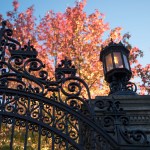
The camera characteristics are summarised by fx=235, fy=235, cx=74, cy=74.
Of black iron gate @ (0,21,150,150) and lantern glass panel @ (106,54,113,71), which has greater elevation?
lantern glass panel @ (106,54,113,71)

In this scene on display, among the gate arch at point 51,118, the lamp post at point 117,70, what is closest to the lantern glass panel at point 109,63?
the lamp post at point 117,70

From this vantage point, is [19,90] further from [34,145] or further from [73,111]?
[34,145]

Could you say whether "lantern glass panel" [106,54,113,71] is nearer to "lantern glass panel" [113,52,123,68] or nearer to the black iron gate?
"lantern glass panel" [113,52,123,68]

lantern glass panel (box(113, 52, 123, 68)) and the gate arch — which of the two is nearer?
the gate arch

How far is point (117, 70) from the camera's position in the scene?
5926 millimetres

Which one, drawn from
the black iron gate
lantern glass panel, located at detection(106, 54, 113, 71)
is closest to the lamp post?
lantern glass panel, located at detection(106, 54, 113, 71)

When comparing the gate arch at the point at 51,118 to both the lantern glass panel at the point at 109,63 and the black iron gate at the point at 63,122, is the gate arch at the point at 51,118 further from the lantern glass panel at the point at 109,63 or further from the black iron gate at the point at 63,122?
the lantern glass panel at the point at 109,63

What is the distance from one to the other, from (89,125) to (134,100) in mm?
1488

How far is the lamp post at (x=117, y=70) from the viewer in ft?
19.2

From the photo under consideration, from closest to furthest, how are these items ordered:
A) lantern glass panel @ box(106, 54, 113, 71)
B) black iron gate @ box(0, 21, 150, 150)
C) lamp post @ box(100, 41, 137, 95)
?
black iron gate @ box(0, 21, 150, 150) → lamp post @ box(100, 41, 137, 95) → lantern glass panel @ box(106, 54, 113, 71)

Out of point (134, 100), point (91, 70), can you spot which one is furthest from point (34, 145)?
point (134, 100)

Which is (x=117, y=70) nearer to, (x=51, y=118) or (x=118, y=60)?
(x=118, y=60)

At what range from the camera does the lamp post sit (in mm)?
5852

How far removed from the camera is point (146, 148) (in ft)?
11.7
